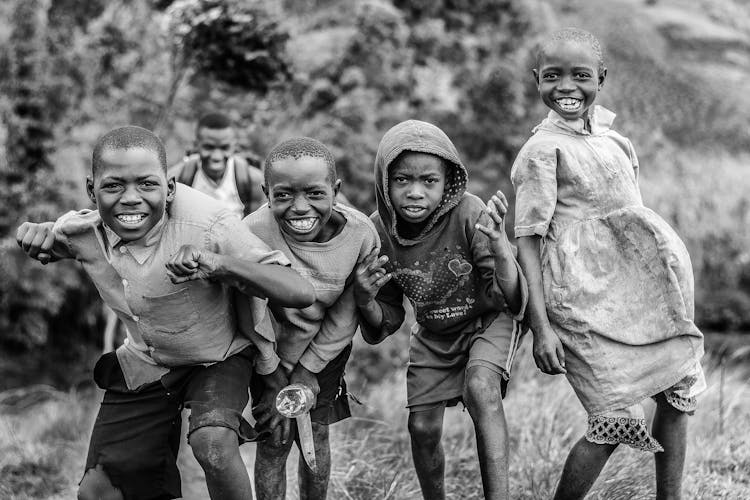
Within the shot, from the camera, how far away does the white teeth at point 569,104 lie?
3.23m

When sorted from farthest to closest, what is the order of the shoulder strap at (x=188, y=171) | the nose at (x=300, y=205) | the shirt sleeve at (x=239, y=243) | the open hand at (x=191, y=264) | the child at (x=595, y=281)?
the shoulder strap at (x=188, y=171) < the child at (x=595, y=281) < the nose at (x=300, y=205) < the shirt sleeve at (x=239, y=243) < the open hand at (x=191, y=264)

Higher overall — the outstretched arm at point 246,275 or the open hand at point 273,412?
the outstretched arm at point 246,275

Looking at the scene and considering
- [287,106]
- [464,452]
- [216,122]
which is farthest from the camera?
[287,106]

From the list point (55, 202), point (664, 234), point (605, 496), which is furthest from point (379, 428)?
point (55, 202)

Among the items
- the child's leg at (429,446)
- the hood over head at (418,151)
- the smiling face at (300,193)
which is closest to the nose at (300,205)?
the smiling face at (300,193)

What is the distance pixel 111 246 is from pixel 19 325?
4.73 m

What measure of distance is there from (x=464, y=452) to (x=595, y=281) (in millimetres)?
1651

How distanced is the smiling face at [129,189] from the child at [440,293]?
768 mm

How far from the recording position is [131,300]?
3012 millimetres

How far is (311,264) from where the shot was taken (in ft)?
10.3

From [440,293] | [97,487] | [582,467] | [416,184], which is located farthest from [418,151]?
[97,487]

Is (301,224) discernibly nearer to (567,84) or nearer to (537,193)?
(537,193)

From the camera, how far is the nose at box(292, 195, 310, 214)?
10.0ft

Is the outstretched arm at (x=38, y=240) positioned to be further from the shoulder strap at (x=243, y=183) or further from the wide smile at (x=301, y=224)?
the shoulder strap at (x=243, y=183)
